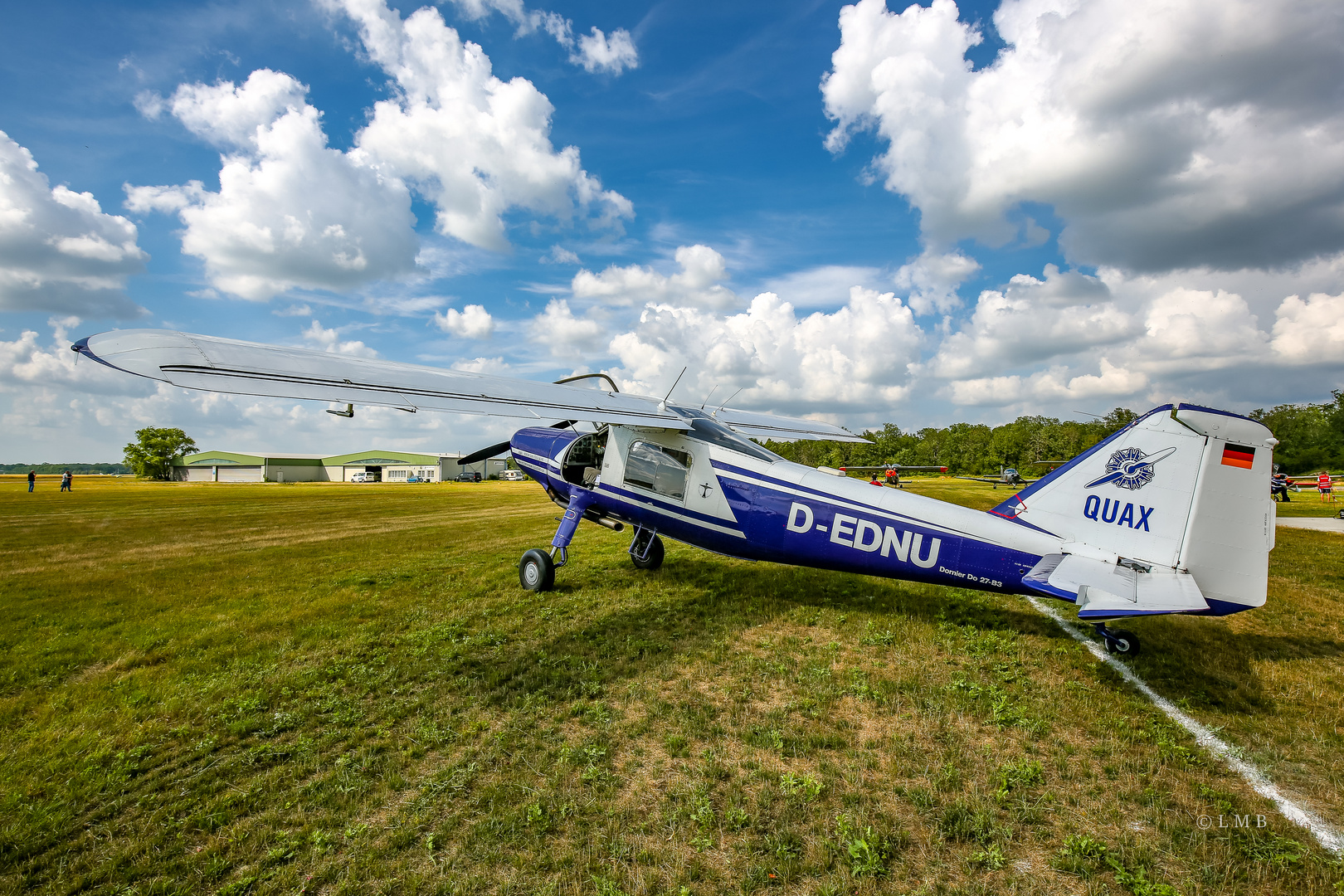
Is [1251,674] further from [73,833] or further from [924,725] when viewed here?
[73,833]

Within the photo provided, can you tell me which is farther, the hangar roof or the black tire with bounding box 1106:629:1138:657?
the hangar roof

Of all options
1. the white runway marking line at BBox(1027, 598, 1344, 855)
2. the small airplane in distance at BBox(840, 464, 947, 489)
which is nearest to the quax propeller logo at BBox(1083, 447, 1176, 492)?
the white runway marking line at BBox(1027, 598, 1344, 855)

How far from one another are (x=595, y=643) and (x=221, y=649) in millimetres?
4022

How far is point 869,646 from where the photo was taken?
5582 millimetres

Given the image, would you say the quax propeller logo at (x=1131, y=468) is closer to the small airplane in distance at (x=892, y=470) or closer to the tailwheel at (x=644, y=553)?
the small airplane in distance at (x=892, y=470)

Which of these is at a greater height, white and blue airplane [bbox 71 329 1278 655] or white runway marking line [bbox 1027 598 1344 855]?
white and blue airplane [bbox 71 329 1278 655]

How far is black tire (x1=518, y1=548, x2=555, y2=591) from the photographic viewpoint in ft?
25.5

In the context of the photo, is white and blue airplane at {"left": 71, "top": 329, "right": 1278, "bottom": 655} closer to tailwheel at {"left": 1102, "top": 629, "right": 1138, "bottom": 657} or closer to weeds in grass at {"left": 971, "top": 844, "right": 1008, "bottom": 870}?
tailwheel at {"left": 1102, "top": 629, "right": 1138, "bottom": 657}

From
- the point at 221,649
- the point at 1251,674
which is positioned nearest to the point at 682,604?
the point at 221,649

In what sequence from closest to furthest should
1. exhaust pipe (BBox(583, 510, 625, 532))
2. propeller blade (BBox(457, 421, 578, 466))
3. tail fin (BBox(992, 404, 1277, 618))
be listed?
tail fin (BBox(992, 404, 1277, 618))
exhaust pipe (BBox(583, 510, 625, 532))
propeller blade (BBox(457, 421, 578, 466))

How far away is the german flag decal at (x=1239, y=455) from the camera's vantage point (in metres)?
4.44

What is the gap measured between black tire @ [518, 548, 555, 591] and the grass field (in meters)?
0.51

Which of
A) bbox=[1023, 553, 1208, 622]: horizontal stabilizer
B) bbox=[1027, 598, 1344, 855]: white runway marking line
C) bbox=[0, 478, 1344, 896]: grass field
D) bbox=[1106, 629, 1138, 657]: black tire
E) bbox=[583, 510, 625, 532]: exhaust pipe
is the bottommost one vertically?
bbox=[0, 478, 1344, 896]: grass field

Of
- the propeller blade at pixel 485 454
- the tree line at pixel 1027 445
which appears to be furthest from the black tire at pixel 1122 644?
the tree line at pixel 1027 445
